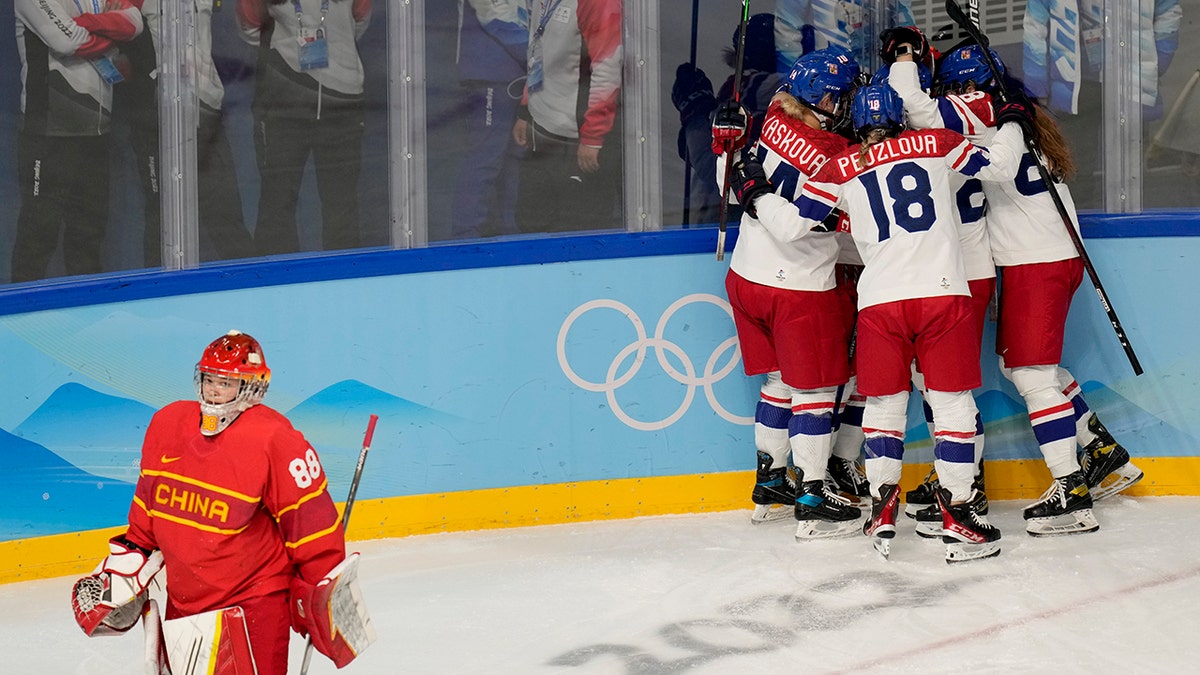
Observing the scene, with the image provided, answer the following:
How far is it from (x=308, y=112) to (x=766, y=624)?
2396mm

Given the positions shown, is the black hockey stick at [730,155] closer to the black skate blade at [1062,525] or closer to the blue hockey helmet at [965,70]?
the blue hockey helmet at [965,70]

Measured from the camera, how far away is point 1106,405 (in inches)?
197

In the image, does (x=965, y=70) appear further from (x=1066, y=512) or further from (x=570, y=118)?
(x=1066, y=512)

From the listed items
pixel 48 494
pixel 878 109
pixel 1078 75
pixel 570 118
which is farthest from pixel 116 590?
pixel 1078 75

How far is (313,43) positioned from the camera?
4.88 metres

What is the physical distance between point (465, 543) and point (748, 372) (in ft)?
3.78

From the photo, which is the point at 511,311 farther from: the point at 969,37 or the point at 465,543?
the point at 969,37

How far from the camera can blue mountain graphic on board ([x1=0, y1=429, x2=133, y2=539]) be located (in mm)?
4398

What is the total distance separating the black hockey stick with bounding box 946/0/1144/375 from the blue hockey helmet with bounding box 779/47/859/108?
1.27 ft

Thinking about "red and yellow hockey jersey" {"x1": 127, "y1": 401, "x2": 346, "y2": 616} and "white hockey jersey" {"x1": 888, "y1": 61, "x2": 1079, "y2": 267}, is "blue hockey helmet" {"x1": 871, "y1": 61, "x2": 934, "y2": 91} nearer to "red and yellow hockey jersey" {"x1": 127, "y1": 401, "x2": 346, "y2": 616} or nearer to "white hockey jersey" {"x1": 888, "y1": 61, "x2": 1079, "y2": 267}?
"white hockey jersey" {"x1": 888, "y1": 61, "x2": 1079, "y2": 267}

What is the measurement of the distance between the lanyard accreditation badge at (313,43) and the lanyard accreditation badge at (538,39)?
0.72m

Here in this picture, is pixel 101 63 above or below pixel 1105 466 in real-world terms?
above

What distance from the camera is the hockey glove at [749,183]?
4652 millimetres

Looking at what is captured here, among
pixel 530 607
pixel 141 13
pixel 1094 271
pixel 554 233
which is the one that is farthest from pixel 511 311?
pixel 1094 271
